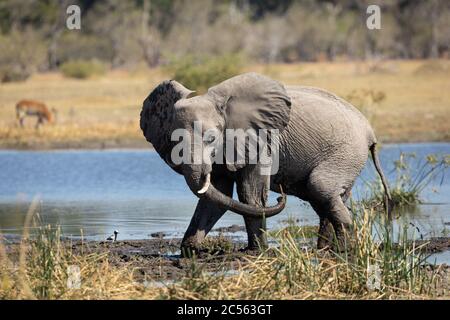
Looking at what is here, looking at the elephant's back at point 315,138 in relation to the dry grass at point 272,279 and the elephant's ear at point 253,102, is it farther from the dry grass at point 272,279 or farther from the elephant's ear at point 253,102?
the dry grass at point 272,279

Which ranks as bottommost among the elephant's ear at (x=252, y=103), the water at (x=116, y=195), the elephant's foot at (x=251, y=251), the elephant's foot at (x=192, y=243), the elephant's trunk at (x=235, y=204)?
the water at (x=116, y=195)

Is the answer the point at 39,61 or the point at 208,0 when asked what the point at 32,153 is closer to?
the point at 39,61

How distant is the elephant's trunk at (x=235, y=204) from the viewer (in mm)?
9820

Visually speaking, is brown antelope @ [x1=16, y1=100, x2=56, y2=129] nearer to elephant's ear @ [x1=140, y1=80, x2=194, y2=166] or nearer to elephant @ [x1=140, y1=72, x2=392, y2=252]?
elephant's ear @ [x1=140, y1=80, x2=194, y2=166]

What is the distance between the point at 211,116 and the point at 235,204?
768 mm

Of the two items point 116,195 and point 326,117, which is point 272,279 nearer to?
point 326,117

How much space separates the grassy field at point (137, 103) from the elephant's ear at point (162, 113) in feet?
26.1

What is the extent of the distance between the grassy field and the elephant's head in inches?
312

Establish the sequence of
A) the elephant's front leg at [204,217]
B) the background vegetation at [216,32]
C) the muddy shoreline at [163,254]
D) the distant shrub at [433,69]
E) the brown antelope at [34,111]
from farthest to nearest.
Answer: the background vegetation at [216,32]
the distant shrub at [433,69]
the brown antelope at [34,111]
the elephant's front leg at [204,217]
the muddy shoreline at [163,254]

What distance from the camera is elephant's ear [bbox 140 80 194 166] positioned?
34.0ft

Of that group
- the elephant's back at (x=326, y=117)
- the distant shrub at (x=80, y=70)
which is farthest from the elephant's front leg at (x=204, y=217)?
the distant shrub at (x=80, y=70)

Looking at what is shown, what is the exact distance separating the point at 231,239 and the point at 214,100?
7.28 ft

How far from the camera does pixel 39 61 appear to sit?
4244cm

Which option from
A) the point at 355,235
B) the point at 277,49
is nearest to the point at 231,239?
the point at 355,235
